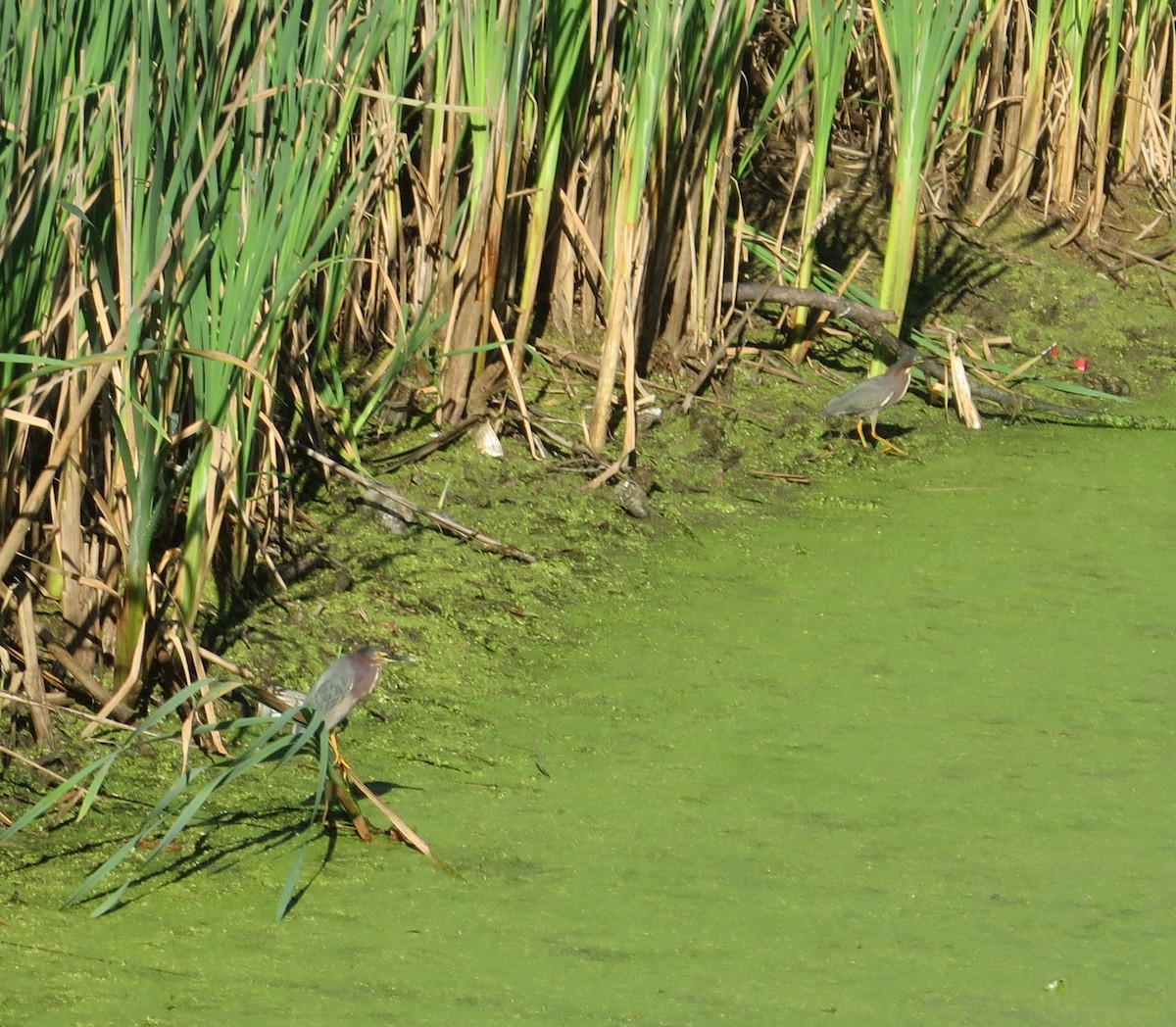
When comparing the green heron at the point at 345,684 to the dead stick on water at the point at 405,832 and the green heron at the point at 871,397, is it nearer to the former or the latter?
the dead stick on water at the point at 405,832

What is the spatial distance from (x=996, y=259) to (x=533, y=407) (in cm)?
173

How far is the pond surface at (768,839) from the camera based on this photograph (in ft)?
5.38

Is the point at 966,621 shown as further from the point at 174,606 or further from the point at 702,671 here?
the point at 174,606

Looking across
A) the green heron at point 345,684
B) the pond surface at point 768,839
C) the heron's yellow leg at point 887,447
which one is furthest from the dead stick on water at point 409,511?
the heron's yellow leg at point 887,447

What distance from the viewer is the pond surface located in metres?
1.64

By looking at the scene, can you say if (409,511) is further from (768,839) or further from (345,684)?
(768,839)

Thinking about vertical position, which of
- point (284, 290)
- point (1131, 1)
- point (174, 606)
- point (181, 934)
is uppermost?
point (1131, 1)

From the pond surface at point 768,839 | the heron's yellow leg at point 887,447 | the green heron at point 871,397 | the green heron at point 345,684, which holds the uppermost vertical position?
the green heron at point 871,397

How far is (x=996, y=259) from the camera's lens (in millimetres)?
4301

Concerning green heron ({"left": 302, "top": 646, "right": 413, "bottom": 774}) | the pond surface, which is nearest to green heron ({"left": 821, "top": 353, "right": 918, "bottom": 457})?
the pond surface

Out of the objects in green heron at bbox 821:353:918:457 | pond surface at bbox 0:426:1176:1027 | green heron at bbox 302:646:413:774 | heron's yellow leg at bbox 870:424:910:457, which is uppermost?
green heron at bbox 821:353:918:457

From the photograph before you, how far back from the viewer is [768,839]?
6.48 feet

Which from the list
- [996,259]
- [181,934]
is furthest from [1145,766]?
[996,259]

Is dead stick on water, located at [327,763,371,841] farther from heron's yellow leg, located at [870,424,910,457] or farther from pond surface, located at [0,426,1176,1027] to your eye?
heron's yellow leg, located at [870,424,910,457]
